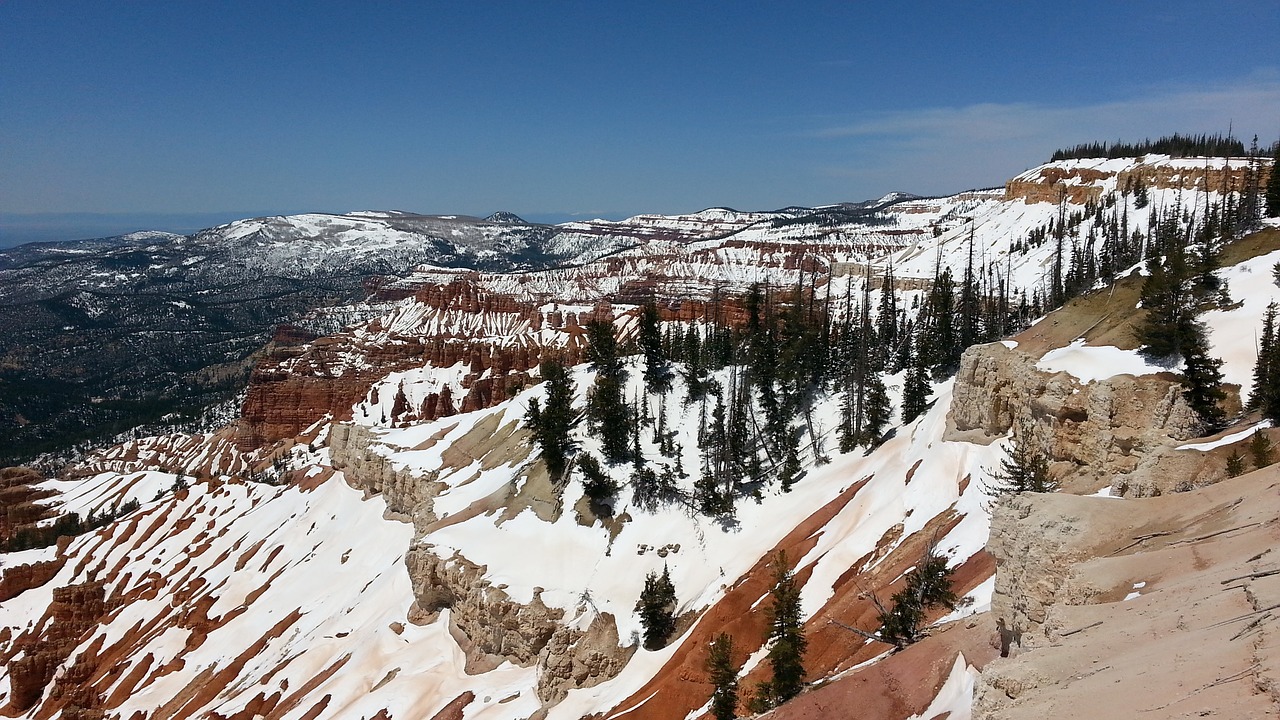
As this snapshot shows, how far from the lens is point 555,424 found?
50875 mm

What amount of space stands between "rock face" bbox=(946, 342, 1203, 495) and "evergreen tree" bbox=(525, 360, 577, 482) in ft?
99.9

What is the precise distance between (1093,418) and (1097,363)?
3.79 metres

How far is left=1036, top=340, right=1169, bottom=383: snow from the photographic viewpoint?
93.2 ft

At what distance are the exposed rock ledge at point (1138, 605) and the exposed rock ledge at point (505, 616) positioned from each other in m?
25.5

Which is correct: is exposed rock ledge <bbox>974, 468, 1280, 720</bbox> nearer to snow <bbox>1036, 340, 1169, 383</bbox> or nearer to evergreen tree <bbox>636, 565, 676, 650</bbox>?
snow <bbox>1036, 340, 1169, 383</bbox>

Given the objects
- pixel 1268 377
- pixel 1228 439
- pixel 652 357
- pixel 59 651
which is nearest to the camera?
pixel 1228 439

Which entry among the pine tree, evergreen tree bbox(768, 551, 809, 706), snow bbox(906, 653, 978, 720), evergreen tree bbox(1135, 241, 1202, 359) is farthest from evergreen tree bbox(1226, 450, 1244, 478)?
the pine tree

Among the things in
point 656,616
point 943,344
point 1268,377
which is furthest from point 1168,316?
point 656,616

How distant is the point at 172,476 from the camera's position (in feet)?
384

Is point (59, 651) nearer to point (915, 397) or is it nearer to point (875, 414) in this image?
point (875, 414)

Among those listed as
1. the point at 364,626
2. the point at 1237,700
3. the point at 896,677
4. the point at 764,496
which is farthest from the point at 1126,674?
the point at 364,626

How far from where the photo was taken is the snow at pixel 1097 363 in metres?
28.4

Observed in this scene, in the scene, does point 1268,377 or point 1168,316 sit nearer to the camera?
point 1268,377

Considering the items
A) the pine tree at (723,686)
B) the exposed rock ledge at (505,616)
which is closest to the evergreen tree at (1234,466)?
the pine tree at (723,686)
